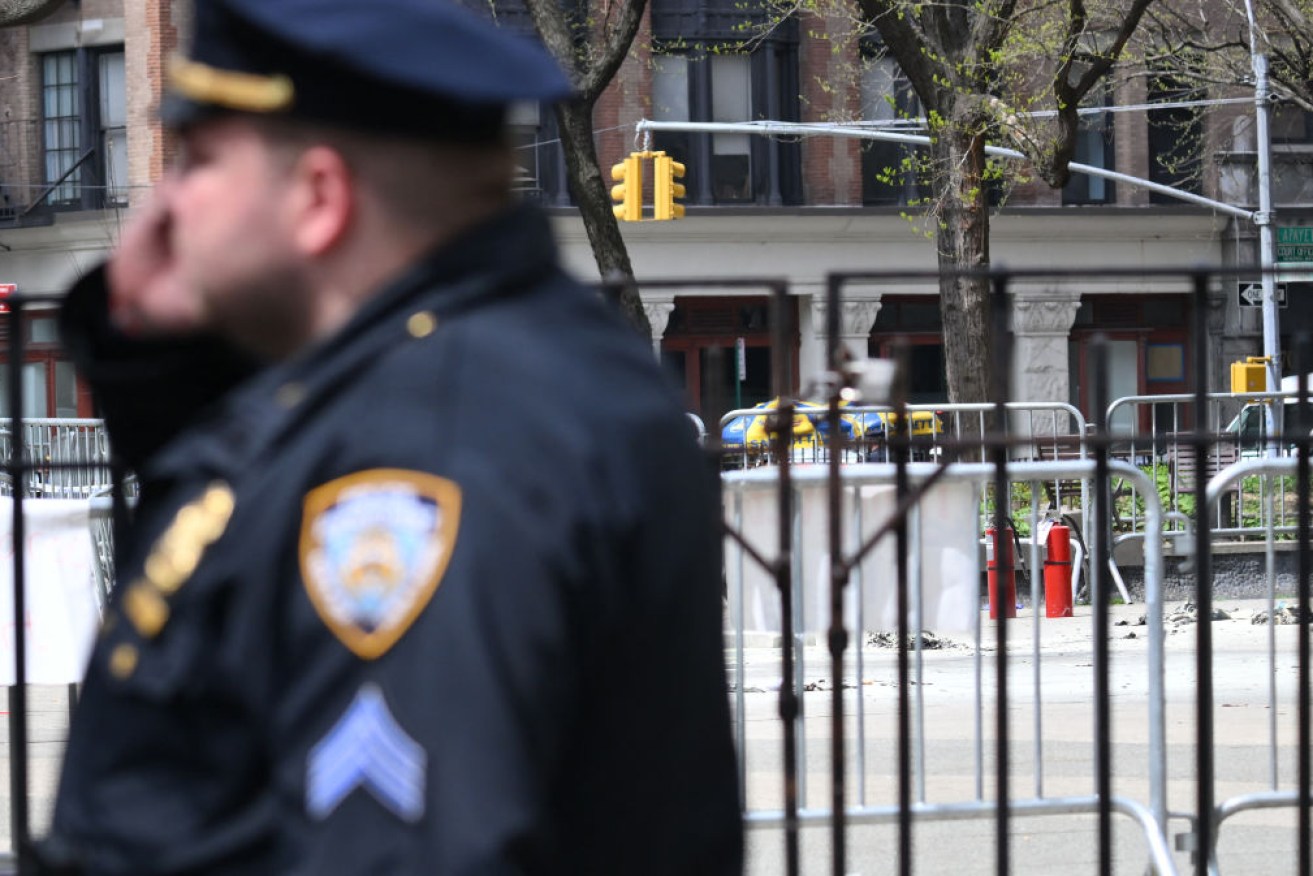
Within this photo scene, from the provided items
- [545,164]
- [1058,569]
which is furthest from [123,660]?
[545,164]

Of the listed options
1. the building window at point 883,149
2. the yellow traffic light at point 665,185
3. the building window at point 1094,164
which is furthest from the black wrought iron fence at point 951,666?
the building window at point 1094,164

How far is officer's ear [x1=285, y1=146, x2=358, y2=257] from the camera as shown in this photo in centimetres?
149

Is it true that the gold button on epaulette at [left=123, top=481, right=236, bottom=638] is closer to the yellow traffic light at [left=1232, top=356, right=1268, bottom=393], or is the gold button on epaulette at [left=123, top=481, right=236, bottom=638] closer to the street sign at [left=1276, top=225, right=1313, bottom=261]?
the yellow traffic light at [left=1232, top=356, right=1268, bottom=393]

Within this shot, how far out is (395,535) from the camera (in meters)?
1.36

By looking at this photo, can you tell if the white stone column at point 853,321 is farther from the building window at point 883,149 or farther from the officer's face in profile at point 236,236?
the officer's face in profile at point 236,236

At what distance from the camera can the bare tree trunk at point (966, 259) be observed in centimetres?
1944

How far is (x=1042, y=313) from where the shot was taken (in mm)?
34969

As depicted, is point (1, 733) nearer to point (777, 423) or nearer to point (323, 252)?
point (777, 423)

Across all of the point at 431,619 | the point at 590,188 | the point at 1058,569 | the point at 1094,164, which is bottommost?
the point at 1058,569

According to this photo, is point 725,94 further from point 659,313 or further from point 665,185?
point 665,185

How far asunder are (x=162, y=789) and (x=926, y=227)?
3297 centimetres

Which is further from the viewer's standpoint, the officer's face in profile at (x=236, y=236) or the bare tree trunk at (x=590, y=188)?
the bare tree trunk at (x=590, y=188)

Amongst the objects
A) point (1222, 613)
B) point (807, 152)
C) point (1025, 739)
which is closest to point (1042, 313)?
point (807, 152)

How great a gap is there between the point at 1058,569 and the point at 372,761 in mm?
12341
